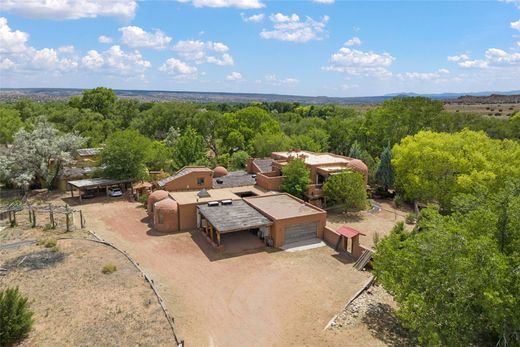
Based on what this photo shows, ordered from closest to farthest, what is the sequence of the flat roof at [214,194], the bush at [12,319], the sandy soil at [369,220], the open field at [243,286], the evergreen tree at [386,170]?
the bush at [12,319] → the open field at [243,286] → the sandy soil at [369,220] → the flat roof at [214,194] → the evergreen tree at [386,170]

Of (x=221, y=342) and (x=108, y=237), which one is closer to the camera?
(x=221, y=342)

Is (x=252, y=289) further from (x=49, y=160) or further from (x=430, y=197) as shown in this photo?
(x=49, y=160)

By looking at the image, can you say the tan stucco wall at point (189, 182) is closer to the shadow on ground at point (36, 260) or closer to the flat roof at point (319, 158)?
the flat roof at point (319, 158)

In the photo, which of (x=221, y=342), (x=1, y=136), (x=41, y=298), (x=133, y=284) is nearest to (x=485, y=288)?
(x=221, y=342)

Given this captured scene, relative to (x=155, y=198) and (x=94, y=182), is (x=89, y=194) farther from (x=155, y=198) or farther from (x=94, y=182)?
(x=155, y=198)

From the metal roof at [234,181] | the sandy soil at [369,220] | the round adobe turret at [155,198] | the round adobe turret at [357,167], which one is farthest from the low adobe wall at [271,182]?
the round adobe turret at [155,198]
